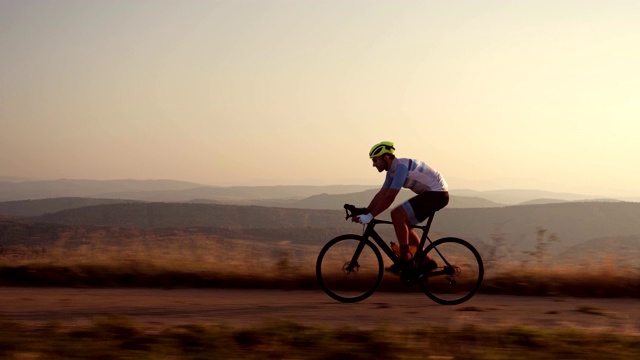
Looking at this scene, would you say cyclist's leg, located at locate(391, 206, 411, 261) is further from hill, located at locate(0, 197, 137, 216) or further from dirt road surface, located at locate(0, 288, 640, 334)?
hill, located at locate(0, 197, 137, 216)

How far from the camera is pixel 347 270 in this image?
987cm

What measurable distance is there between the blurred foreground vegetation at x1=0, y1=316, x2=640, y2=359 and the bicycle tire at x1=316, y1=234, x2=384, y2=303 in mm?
2514

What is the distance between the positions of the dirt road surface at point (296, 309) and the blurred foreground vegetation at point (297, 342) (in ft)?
1.84

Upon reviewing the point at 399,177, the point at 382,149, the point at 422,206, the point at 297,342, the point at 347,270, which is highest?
the point at 382,149

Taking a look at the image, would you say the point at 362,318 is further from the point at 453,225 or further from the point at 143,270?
the point at 453,225

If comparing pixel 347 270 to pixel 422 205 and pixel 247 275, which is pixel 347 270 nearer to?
pixel 422 205

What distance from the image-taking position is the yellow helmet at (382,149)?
928 cm

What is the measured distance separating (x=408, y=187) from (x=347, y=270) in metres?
1.44

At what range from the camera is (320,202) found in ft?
494

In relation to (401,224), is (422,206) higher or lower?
higher

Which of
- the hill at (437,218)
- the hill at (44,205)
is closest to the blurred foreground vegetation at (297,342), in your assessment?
the hill at (437,218)

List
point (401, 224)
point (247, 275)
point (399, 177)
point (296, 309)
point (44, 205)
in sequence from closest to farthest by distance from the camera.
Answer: point (296, 309) → point (399, 177) → point (401, 224) → point (247, 275) → point (44, 205)

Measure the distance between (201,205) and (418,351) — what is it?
8262cm

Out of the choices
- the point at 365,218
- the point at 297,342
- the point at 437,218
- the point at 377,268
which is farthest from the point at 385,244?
the point at 437,218
